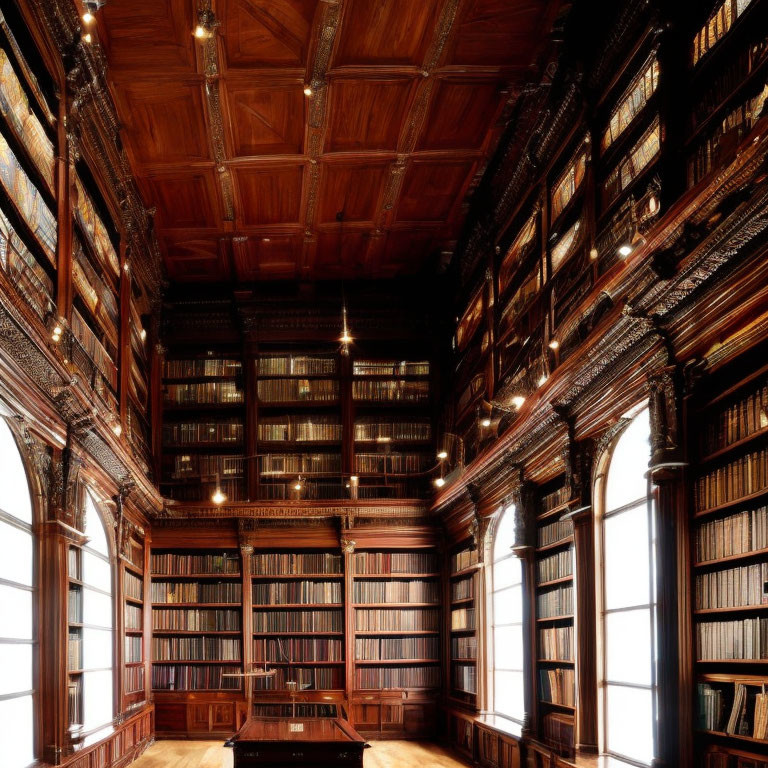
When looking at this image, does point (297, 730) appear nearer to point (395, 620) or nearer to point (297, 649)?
point (297, 649)

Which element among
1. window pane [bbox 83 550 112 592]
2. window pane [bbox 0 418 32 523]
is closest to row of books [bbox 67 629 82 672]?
window pane [bbox 83 550 112 592]

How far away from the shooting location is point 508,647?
8984 mm

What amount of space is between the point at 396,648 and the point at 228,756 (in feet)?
8.14

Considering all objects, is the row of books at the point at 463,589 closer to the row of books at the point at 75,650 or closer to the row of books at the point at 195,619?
the row of books at the point at 195,619

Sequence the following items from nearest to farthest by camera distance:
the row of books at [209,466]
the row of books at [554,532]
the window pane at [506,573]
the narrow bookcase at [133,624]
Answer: the row of books at [554,532]
the window pane at [506,573]
the narrow bookcase at [133,624]
the row of books at [209,466]

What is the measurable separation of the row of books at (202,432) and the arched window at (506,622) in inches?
147

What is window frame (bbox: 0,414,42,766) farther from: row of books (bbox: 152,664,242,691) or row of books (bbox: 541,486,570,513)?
row of books (bbox: 152,664,242,691)

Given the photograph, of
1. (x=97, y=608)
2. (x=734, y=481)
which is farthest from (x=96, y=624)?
(x=734, y=481)

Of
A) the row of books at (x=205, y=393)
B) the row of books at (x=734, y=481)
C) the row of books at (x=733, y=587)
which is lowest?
the row of books at (x=733, y=587)

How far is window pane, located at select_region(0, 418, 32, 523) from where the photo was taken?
18.6 feet

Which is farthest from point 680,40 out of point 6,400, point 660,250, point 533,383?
point 6,400

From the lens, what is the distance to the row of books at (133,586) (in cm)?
956

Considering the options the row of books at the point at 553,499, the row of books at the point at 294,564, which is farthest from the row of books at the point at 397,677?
the row of books at the point at 553,499

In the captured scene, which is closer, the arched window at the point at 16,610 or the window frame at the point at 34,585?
the arched window at the point at 16,610
